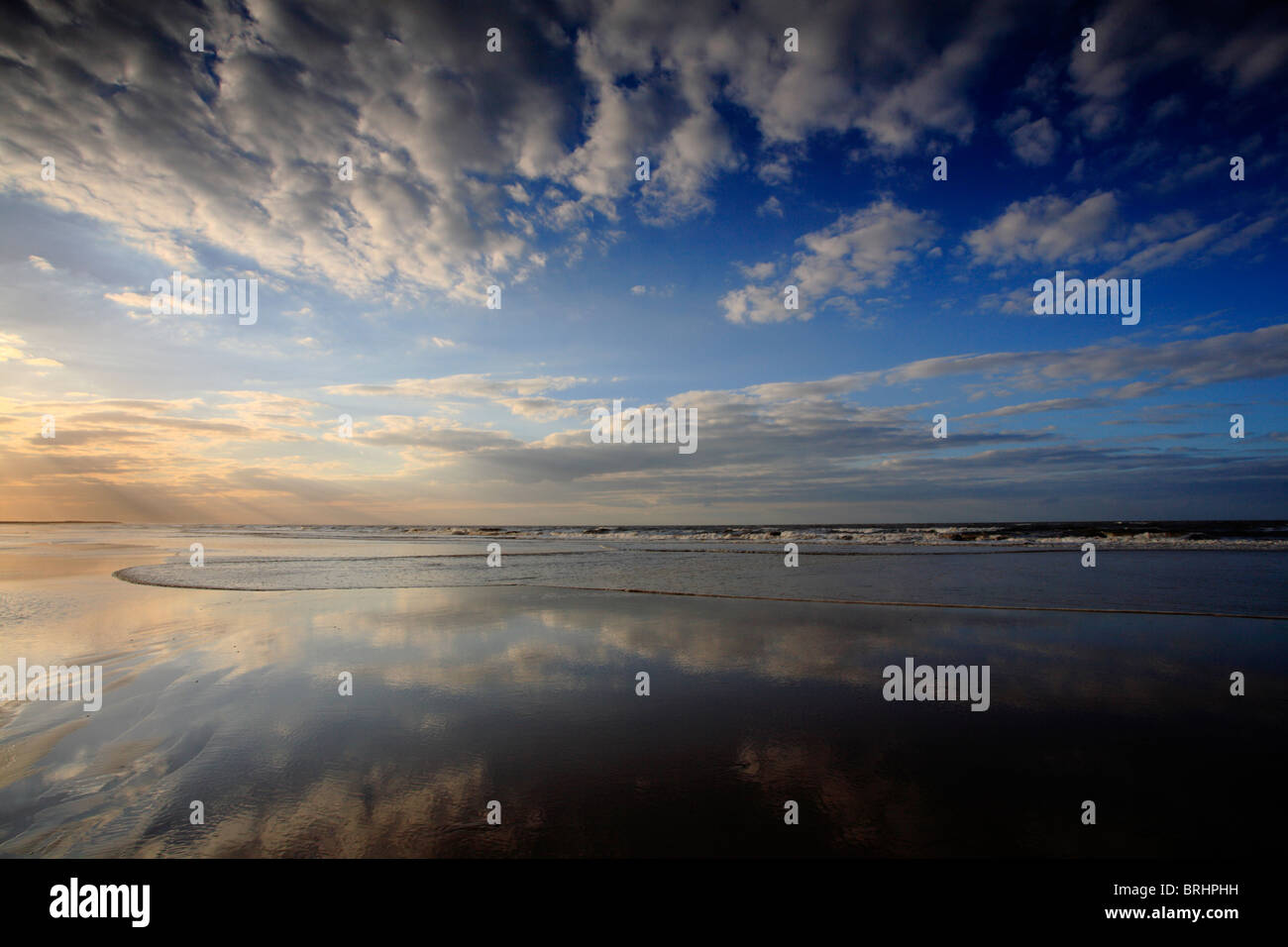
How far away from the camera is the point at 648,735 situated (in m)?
5.22

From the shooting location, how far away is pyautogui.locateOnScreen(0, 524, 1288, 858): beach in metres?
3.60

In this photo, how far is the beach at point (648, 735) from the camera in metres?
3.60

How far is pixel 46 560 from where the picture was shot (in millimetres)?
26469
